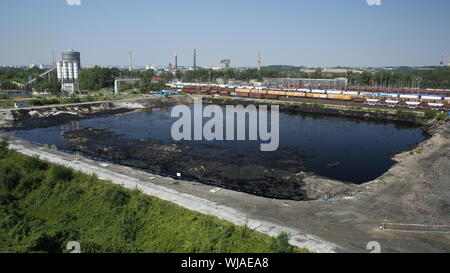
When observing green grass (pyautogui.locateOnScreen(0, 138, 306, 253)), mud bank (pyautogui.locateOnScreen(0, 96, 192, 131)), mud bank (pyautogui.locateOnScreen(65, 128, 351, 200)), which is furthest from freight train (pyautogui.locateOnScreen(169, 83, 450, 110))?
green grass (pyautogui.locateOnScreen(0, 138, 306, 253))

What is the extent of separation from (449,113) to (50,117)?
62455mm

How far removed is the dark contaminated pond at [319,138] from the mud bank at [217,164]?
776 millimetres

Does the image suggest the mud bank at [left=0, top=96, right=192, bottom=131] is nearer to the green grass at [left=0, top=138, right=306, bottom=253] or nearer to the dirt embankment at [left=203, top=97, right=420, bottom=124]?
the dirt embankment at [left=203, top=97, right=420, bottom=124]

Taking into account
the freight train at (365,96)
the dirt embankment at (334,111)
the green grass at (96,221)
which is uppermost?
the freight train at (365,96)

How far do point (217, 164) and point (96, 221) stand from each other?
11756mm

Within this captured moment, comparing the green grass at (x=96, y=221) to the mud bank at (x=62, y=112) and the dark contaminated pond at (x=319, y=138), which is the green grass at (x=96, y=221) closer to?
the dark contaminated pond at (x=319, y=138)

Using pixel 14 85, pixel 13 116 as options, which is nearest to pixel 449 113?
pixel 13 116

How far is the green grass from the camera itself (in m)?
12.7

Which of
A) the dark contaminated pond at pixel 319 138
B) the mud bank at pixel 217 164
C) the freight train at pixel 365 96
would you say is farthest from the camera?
the freight train at pixel 365 96

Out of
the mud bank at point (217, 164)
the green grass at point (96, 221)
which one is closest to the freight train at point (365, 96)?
the mud bank at point (217, 164)

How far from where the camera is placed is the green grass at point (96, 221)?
1266 cm

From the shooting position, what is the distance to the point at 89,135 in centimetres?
3778

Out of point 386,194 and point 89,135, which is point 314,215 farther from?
point 89,135

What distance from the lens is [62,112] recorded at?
53.4 meters
